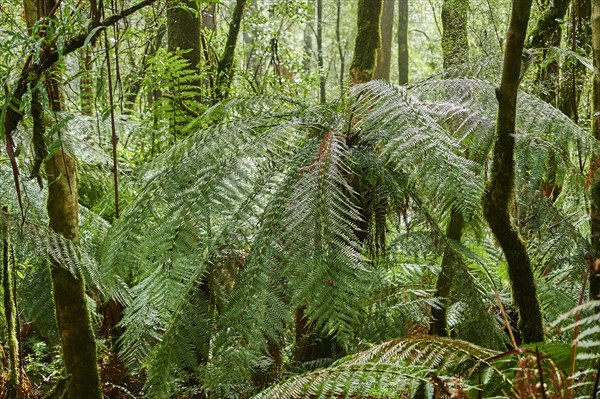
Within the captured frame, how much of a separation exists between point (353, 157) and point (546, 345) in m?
0.77

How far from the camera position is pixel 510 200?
154 centimetres

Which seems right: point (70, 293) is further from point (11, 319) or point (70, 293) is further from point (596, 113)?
point (596, 113)

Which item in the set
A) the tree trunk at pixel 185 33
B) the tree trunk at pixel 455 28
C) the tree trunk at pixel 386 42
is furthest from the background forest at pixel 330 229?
the tree trunk at pixel 386 42

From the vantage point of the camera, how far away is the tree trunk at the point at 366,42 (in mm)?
3369

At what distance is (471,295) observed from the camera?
6.01 ft

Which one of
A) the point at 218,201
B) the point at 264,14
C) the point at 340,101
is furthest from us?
the point at 264,14

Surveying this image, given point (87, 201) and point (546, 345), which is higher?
point (87, 201)

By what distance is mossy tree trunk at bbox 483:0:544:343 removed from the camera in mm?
1429

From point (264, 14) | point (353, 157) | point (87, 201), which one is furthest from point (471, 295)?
point (264, 14)

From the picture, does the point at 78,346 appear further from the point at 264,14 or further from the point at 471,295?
the point at 264,14

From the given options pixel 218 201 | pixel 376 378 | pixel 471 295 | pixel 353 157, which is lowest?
pixel 376 378

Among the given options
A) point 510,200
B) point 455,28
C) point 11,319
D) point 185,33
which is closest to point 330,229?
point 510,200

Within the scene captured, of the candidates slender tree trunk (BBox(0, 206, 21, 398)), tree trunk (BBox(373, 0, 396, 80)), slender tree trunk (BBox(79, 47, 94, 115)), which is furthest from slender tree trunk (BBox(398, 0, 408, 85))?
slender tree trunk (BBox(0, 206, 21, 398))

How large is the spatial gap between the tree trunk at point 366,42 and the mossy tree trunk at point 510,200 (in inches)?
72.9
